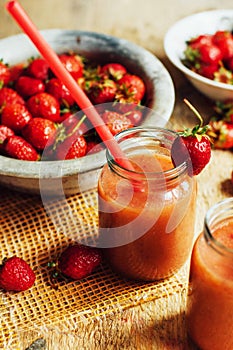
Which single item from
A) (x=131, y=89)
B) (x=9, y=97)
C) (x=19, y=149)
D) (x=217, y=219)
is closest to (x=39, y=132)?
→ (x=19, y=149)

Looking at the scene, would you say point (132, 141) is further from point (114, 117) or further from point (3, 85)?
point (3, 85)

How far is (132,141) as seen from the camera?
1365mm

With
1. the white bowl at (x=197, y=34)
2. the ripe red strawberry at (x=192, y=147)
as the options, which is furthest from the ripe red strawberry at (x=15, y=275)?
the white bowl at (x=197, y=34)

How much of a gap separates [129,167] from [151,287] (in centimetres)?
31

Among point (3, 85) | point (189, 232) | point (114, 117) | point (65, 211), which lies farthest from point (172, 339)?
A: point (3, 85)

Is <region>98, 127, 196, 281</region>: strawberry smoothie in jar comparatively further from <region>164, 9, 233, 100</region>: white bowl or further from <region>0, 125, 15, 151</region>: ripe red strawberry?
<region>164, 9, 233, 100</region>: white bowl

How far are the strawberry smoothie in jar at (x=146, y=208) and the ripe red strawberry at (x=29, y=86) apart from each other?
57 cm

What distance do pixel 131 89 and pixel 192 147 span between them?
57cm

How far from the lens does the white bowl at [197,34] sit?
1904 millimetres

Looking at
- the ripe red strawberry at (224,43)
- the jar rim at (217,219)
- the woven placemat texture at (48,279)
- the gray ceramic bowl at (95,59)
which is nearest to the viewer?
the jar rim at (217,219)

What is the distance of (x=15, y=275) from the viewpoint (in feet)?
4.48

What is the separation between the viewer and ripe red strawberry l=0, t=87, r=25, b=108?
1.77 meters

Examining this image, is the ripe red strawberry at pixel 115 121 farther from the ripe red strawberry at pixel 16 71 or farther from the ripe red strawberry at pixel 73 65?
the ripe red strawberry at pixel 16 71

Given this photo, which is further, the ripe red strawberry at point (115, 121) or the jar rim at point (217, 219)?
the ripe red strawberry at point (115, 121)
